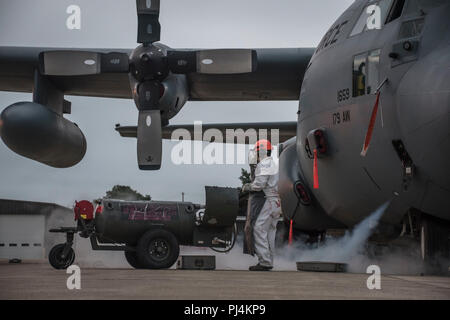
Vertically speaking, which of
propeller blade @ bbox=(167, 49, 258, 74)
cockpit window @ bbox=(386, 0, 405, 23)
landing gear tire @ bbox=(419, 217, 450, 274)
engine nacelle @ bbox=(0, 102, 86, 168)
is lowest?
landing gear tire @ bbox=(419, 217, 450, 274)

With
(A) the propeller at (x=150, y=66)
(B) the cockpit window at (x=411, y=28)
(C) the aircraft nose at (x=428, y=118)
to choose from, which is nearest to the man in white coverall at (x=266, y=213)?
(A) the propeller at (x=150, y=66)

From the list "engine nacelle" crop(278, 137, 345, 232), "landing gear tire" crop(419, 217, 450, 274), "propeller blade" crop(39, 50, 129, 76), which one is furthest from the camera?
"propeller blade" crop(39, 50, 129, 76)

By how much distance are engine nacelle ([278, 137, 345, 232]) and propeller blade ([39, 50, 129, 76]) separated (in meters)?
3.14

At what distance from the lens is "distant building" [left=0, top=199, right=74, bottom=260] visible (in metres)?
19.8

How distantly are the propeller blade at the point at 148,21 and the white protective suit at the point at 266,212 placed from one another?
318 cm

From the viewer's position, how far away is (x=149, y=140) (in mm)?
10516

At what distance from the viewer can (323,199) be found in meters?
8.50

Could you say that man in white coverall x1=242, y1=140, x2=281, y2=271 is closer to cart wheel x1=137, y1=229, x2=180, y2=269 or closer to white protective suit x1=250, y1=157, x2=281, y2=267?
white protective suit x1=250, y1=157, x2=281, y2=267

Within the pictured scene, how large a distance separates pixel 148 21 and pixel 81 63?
1.32 meters

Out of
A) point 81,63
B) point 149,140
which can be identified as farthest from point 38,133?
point 149,140

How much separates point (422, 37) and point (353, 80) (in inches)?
41.6

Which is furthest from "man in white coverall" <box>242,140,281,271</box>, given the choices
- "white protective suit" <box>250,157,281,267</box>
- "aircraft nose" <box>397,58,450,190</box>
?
"aircraft nose" <box>397,58,450,190</box>

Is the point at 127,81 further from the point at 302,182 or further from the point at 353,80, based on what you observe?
the point at 353,80

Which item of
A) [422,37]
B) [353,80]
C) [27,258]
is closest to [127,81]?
[353,80]
